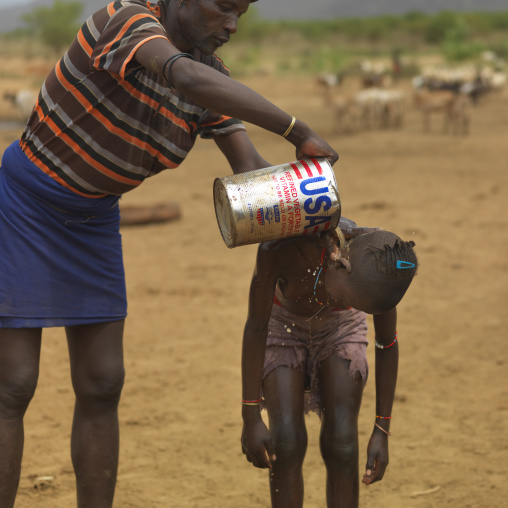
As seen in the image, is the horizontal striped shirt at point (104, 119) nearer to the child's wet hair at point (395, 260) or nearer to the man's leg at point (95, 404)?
the man's leg at point (95, 404)

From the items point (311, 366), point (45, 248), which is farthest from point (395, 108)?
point (45, 248)

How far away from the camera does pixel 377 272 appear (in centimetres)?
234

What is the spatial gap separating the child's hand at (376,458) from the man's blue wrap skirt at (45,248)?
1.02 meters

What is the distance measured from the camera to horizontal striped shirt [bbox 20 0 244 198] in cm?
225

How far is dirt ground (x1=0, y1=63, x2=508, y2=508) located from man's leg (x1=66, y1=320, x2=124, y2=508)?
0.55 metres

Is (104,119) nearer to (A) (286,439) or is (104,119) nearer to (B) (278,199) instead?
(B) (278,199)

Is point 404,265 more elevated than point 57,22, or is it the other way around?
point 57,22

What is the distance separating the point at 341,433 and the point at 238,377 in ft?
5.92

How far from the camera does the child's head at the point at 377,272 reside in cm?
234

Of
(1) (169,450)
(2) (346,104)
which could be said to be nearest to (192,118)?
(1) (169,450)

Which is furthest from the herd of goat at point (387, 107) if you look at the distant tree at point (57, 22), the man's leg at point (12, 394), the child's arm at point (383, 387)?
the distant tree at point (57, 22)

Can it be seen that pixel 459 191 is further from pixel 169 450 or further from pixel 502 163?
pixel 169 450

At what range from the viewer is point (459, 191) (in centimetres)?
940

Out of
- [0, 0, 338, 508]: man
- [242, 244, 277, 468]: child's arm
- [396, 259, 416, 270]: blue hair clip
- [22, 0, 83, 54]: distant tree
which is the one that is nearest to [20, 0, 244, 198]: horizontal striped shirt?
[0, 0, 338, 508]: man
